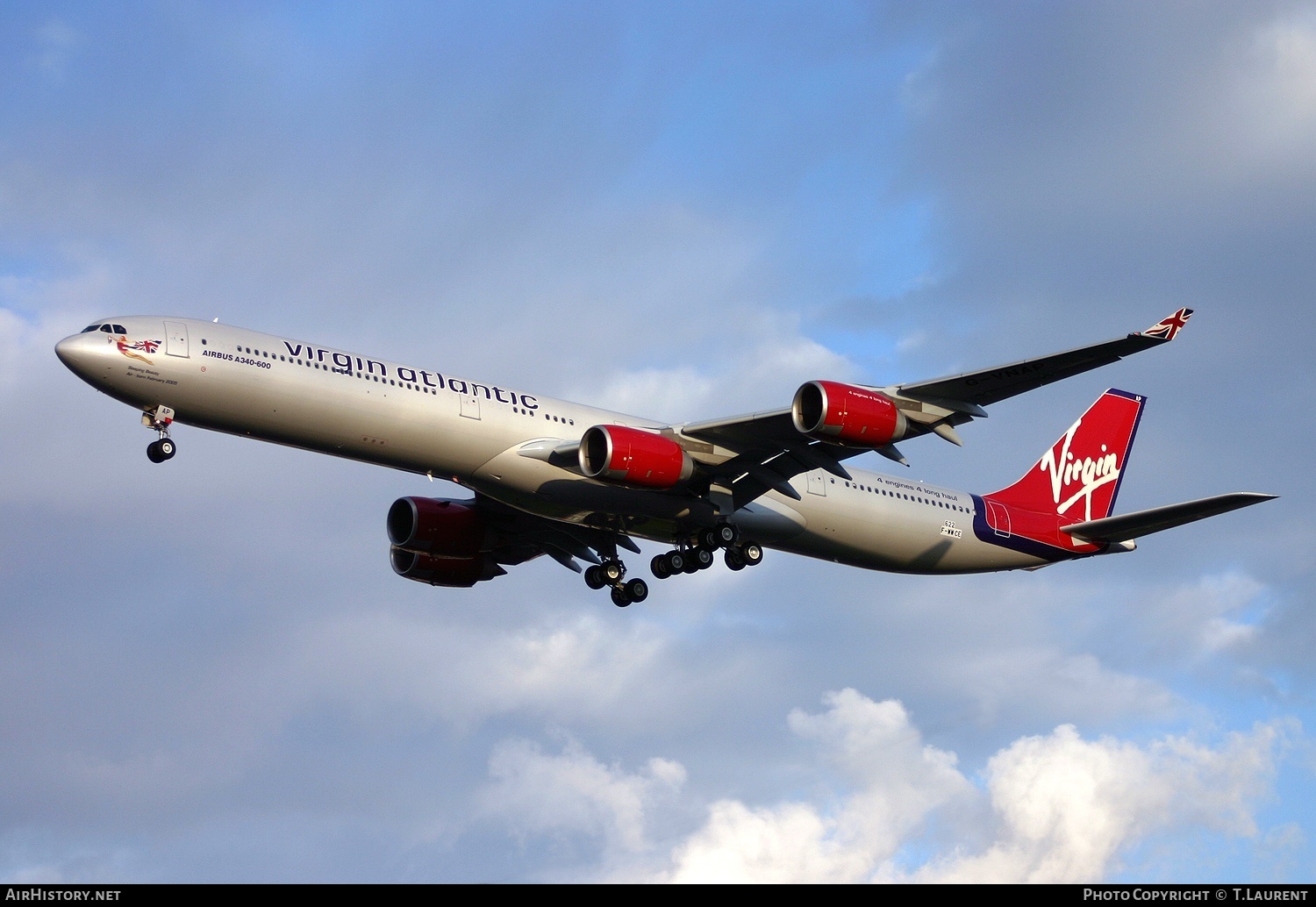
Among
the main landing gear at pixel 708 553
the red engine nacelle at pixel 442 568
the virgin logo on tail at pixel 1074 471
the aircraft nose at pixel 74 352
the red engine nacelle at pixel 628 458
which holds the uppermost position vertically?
the virgin logo on tail at pixel 1074 471

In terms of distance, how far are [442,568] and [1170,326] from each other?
25987 mm

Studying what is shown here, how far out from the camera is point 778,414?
1517 inches

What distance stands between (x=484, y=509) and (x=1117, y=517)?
68.9 feet

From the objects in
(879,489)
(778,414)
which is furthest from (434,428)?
(879,489)

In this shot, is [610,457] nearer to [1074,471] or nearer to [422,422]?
[422,422]

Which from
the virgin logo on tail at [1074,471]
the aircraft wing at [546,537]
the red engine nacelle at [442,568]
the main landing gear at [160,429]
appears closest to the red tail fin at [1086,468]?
the virgin logo on tail at [1074,471]

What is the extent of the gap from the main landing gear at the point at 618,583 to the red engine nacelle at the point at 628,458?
28.5 feet

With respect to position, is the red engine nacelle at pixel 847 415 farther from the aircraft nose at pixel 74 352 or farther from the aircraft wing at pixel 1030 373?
the aircraft nose at pixel 74 352

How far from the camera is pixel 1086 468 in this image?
170 feet

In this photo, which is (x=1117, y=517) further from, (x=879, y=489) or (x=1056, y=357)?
(x=1056, y=357)

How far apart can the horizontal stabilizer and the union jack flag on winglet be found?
19.0ft

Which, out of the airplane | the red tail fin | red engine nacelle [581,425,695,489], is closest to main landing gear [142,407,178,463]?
the airplane

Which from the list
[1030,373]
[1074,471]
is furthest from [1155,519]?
[1030,373]

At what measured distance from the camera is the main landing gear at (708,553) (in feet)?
140
